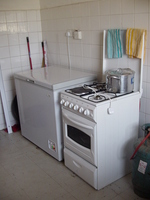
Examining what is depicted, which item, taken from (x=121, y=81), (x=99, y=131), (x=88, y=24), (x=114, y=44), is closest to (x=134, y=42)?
(x=114, y=44)

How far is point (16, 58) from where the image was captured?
330 cm

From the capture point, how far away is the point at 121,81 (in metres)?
2.09

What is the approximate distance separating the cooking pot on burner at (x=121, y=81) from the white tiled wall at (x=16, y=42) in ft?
5.30

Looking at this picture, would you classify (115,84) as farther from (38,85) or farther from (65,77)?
(38,85)

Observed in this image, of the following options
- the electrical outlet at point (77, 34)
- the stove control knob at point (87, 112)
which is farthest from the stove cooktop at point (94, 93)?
the electrical outlet at point (77, 34)

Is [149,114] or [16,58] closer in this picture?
[149,114]

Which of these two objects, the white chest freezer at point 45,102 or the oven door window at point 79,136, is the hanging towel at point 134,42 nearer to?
the white chest freezer at point 45,102

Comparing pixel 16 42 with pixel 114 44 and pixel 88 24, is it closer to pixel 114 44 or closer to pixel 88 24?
pixel 88 24

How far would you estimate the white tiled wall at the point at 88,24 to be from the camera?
83.3 inches

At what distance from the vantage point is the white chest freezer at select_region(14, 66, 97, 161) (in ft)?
7.78

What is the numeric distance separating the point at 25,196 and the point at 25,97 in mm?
1155

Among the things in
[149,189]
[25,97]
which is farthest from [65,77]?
[149,189]

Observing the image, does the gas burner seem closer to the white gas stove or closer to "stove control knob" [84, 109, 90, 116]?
the white gas stove

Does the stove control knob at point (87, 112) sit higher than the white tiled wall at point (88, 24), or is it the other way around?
the white tiled wall at point (88, 24)
